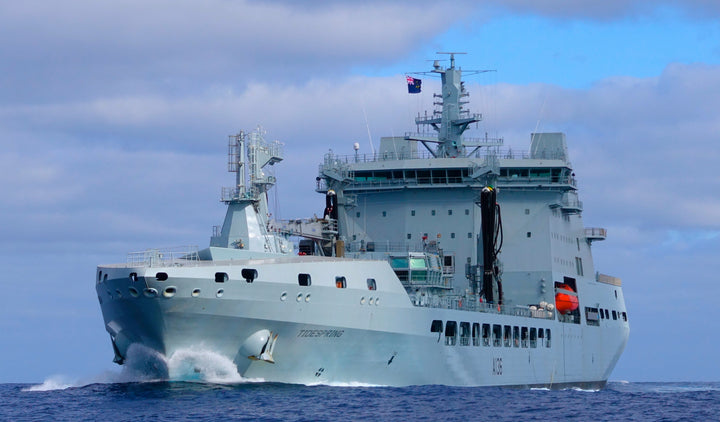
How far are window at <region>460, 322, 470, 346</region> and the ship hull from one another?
293 mm

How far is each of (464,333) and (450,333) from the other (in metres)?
1.36

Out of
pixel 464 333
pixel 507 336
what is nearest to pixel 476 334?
pixel 464 333

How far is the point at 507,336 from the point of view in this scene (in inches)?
1964

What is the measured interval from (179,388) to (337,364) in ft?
20.2

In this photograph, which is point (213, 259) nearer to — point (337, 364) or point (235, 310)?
point (235, 310)

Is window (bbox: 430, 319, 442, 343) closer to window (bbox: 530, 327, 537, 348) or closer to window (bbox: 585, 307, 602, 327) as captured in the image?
window (bbox: 530, 327, 537, 348)

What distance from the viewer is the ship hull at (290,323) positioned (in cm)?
3653

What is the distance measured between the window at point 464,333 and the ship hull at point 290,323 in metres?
0.29

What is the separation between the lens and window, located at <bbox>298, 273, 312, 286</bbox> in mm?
38250

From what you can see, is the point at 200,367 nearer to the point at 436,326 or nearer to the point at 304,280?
the point at 304,280

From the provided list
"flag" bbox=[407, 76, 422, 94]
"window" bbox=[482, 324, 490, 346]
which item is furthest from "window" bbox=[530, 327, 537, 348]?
"flag" bbox=[407, 76, 422, 94]

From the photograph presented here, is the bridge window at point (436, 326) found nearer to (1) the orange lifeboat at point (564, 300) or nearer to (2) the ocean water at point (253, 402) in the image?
(2) the ocean water at point (253, 402)

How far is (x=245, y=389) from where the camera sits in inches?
1435

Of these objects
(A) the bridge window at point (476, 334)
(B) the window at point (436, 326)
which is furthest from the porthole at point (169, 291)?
(A) the bridge window at point (476, 334)
